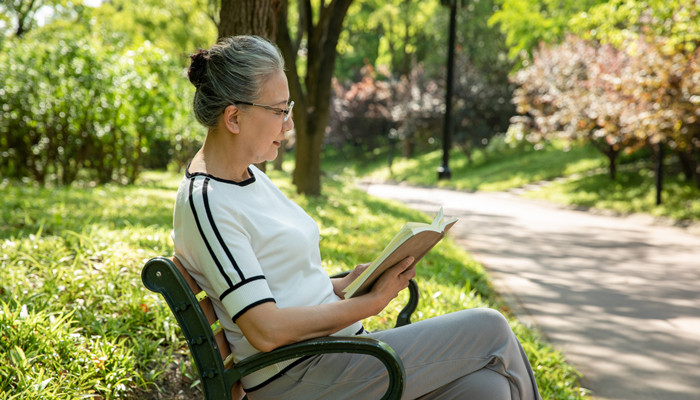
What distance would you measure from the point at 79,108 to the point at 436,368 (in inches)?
383

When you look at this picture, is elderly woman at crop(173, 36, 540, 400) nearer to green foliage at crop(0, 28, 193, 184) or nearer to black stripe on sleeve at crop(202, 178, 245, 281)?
black stripe on sleeve at crop(202, 178, 245, 281)

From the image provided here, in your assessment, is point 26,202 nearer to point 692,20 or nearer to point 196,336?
point 196,336

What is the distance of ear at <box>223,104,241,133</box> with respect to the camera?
1960 mm

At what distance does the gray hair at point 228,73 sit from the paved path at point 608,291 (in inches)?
124

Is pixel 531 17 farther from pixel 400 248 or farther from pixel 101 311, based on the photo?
pixel 400 248

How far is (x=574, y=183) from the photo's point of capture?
18.1 m

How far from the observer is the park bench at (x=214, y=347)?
176 centimetres

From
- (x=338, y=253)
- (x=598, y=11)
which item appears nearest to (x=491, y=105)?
(x=598, y=11)

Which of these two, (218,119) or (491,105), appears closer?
(218,119)

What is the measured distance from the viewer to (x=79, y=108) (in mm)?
10094

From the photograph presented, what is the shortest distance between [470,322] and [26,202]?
5987 mm

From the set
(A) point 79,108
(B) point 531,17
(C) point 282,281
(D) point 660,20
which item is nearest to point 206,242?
(C) point 282,281

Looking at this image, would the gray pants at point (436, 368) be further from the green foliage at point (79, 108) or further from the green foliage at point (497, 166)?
the green foliage at point (497, 166)

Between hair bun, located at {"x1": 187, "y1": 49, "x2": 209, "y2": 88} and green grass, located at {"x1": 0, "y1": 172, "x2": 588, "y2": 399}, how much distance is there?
1398 millimetres
